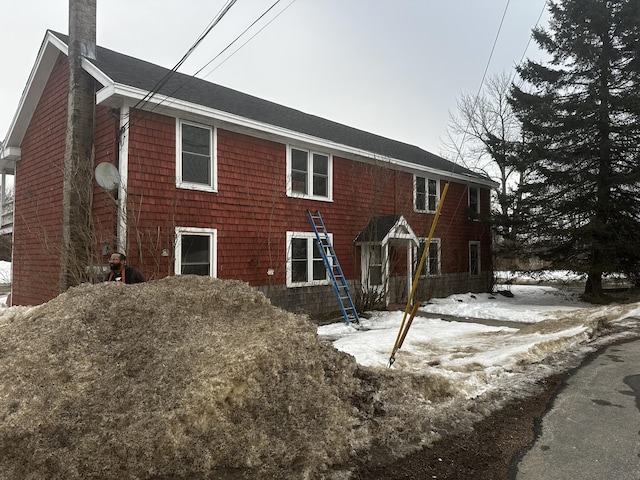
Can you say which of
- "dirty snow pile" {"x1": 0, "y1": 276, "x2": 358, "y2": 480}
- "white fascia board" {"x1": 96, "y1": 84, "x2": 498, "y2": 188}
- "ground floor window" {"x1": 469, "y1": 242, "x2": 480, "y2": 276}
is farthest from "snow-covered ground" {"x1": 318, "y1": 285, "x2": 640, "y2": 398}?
"ground floor window" {"x1": 469, "y1": 242, "x2": 480, "y2": 276}

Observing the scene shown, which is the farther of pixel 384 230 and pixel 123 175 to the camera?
pixel 384 230

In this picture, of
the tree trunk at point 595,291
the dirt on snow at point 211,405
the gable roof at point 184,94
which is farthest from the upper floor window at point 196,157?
the tree trunk at point 595,291

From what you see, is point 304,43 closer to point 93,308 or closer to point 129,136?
point 129,136

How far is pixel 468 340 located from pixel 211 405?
619cm

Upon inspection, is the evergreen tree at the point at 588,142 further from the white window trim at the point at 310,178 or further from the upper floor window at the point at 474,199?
the white window trim at the point at 310,178

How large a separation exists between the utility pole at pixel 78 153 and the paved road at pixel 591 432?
8141 millimetres

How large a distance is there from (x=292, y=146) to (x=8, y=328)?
8.58 m

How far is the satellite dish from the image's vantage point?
8.75 meters

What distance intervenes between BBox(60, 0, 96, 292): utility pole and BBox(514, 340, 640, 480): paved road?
8141 millimetres

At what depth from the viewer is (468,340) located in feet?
27.2

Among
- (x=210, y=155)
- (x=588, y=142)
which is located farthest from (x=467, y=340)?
(x=588, y=142)

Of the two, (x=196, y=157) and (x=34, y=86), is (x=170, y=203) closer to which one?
(x=196, y=157)

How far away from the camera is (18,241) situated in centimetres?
1214

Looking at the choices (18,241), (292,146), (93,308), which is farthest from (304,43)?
(93,308)
